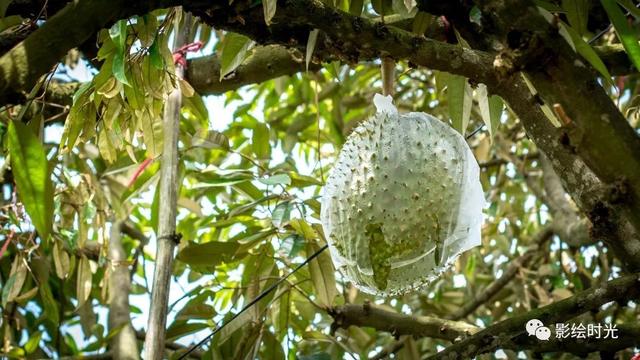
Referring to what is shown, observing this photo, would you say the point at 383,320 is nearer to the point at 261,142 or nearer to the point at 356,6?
the point at 261,142

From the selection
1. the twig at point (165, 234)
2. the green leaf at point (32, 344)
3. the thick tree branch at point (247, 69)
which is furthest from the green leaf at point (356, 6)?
the green leaf at point (32, 344)

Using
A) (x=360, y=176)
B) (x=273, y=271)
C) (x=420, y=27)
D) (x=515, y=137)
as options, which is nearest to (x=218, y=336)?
(x=273, y=271)

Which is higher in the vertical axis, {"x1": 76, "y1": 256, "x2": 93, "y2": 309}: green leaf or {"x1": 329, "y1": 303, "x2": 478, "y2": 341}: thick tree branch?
{"x1": 76, "y1": 256, "x2": 93, "y2": 309}: green leaf

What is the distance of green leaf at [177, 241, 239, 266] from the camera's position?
164cm

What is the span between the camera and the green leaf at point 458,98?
1.35 m

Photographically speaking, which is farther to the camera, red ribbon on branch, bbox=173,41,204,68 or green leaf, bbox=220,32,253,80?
red ribbon on branch, bbox=173,41,204,68

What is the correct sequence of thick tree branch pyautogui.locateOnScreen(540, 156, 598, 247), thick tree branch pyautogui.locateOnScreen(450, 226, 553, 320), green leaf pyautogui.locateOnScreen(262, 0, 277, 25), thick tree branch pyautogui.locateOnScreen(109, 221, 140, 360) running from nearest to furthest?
green leaf pyautogui.locateOnScreen(262, 0, 277, 25), thick tree branch pyautogui.locateOnScreen(109, 221, 140, 360), thick tree branch pyautogui.locateOnScreen(540, 156, 598, 247), thick tree branch pyautogui.locateOnScreen(450, 226, 553, 320)

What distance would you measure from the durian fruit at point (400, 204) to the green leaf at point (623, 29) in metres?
0.27

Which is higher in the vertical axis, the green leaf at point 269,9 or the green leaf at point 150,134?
the green leaf at point 150,134

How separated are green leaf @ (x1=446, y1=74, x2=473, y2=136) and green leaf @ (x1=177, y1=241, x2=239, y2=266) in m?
0.54

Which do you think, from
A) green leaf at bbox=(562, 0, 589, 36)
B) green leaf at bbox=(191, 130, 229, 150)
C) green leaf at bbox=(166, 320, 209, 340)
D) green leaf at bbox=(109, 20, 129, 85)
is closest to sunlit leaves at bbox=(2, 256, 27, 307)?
green leaf at bbox=(166, 320, 209, 340)

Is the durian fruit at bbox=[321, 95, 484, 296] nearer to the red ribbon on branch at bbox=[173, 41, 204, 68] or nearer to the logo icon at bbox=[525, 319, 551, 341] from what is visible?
the logo icon at bbox=[525, 319, 551, 341]

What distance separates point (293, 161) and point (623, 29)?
3.47 feet

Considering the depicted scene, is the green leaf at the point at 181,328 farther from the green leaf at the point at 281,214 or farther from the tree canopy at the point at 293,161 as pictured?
the green leaf at the point at 281,214
